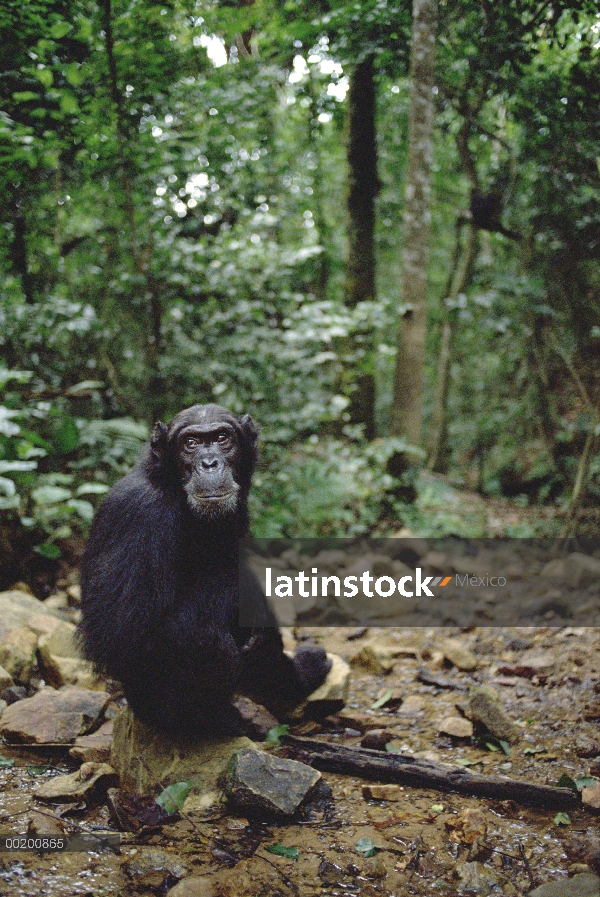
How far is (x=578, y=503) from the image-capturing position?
5.92m

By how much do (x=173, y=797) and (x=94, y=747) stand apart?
0.61 metres

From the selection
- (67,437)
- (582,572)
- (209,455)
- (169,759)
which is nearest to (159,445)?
(209,455)

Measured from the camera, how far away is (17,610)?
4.04 metres

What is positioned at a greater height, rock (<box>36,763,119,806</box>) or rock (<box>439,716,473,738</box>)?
rock (<box>36,763,119,806</box>)

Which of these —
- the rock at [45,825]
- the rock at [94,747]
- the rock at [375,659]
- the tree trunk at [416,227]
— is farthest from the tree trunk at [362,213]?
the rock at [45,825]

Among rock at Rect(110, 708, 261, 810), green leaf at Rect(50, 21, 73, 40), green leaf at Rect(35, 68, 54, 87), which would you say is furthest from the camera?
green leaf at Rect(35, 68, 54, 87)

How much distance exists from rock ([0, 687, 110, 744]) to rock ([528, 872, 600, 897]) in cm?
210

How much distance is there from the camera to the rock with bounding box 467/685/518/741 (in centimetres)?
306

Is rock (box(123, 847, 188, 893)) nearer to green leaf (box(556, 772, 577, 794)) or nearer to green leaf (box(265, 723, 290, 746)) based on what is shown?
green leaf (box(265, 723, 290, 746))

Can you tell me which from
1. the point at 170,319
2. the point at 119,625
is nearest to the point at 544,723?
the point at 119,625

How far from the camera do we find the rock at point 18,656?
358 cm

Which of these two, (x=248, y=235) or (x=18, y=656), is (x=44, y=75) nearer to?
(x=248, y=235)

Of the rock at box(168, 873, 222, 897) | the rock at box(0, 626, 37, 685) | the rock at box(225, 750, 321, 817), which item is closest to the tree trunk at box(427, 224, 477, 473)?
the rock at box(0, 626, 37, 685)

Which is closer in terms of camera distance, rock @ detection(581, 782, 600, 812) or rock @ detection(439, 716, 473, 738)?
rock @ detection(581, 782, 600, 812)
